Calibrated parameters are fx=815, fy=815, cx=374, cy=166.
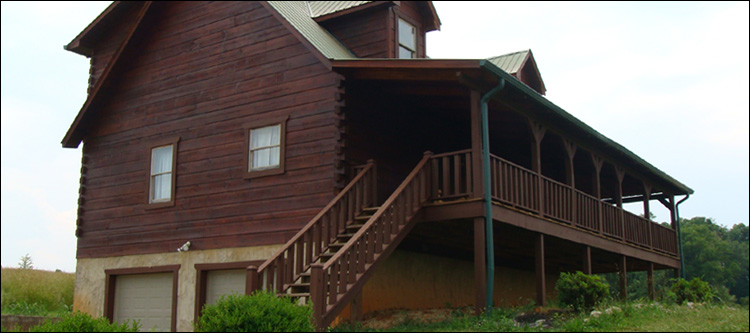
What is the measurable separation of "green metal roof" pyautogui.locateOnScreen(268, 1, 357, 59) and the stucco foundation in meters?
4.29

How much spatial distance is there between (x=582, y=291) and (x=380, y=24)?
809cm

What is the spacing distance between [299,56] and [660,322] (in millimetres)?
9089

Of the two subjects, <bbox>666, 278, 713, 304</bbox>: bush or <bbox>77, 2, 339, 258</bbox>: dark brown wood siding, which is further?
<bbox>666, 278, 713, 304</bbox>: bush

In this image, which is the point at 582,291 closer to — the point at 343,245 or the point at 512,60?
the point at 343,245

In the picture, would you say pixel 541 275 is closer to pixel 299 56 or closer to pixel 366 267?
pixel 366 267

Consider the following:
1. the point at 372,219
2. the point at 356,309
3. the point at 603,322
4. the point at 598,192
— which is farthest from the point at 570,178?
the point at 603,322

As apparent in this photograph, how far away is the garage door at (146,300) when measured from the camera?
732 inches

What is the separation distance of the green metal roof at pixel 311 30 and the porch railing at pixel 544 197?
3.28 metres

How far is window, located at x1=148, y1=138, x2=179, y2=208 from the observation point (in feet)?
62.8

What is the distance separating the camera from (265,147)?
691 inches

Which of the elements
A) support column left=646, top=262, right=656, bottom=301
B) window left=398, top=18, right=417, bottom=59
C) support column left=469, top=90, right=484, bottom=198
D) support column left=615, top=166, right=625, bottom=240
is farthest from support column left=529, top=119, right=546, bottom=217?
support column left=646, top=262, right=656, bottom=301

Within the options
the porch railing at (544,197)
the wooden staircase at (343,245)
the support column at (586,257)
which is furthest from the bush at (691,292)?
the wooden staircase at (343,245)

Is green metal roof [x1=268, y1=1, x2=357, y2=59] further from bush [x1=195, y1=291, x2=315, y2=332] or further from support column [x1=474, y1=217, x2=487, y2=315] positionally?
bush [x1=195, y1=291, x2=315, y2=332]

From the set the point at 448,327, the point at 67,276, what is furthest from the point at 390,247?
the point at 67,276
